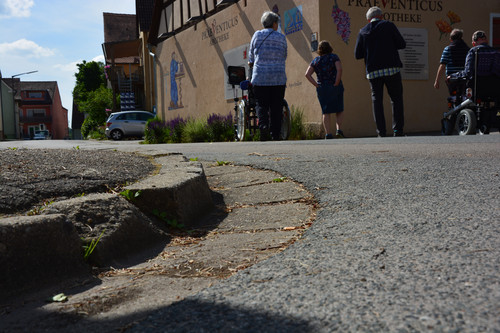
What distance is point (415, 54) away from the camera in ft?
41.6

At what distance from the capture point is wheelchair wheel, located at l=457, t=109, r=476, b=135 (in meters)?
8.25

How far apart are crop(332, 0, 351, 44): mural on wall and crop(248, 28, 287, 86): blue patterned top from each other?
4396mm

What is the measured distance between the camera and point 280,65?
8.12m

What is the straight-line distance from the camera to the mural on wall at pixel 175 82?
69.7 feet

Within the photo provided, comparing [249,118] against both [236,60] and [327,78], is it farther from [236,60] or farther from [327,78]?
[236,60]

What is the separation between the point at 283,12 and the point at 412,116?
409cm

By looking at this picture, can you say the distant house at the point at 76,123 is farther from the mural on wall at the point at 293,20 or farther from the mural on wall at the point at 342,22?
the mural on wall at the point at 342,22

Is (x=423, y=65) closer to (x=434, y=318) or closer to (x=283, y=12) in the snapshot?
(x=283, y=12)

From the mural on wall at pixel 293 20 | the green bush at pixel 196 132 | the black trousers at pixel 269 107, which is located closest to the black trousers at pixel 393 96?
the black trousers at pixel 269 107

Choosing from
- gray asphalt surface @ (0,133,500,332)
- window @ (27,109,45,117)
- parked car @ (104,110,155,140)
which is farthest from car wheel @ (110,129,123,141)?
window @ (27,109,45,117)

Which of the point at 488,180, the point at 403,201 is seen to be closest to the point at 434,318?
the point at 403,201

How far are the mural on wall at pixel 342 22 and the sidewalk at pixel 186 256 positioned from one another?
896cm

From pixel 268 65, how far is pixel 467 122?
3269 mm

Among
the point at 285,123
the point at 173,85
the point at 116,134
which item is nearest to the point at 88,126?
the point at 116,134
